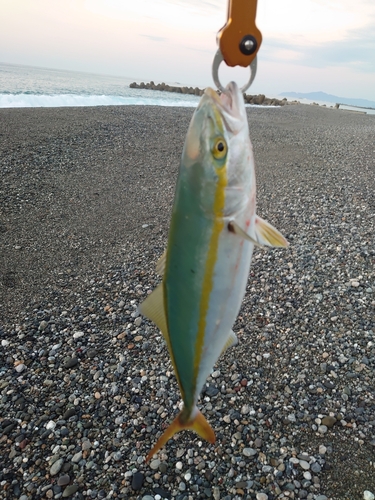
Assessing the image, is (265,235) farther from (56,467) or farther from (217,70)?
(56,467)

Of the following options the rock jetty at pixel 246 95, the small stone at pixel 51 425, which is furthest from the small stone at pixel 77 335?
the rock jetty at pixel 246 95

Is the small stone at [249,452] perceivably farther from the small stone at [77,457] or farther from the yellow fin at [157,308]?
the yellow fin at [157,308]

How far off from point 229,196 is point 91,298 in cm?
473

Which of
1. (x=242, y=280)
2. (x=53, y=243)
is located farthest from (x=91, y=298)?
(x=242, y=280)

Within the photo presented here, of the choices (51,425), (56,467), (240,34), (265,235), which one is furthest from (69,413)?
(240,34)

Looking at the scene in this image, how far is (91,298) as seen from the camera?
5.79m

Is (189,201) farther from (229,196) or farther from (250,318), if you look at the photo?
(250,318)

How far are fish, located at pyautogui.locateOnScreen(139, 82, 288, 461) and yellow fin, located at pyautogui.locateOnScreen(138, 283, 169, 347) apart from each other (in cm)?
2

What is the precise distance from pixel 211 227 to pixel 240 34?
769 mm

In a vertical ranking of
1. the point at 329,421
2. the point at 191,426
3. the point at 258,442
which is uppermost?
the point at 191,426

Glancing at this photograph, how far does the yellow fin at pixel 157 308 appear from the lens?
1.60m

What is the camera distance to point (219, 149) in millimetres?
1417

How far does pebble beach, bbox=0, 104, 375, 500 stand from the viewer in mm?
3373

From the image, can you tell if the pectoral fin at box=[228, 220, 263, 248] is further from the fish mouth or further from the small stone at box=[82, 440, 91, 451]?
the small stone at box=[82, 440, 91, 451]
